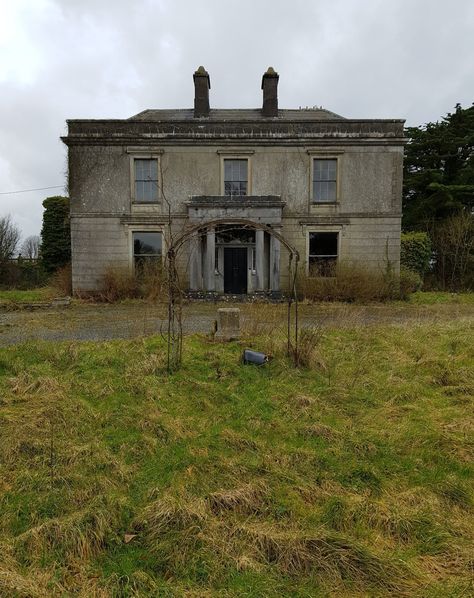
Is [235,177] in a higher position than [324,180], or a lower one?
higher

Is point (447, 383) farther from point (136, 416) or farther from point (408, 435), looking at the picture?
point (136, 416)

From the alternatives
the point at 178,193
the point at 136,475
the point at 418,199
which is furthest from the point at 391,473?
the point at 418,199

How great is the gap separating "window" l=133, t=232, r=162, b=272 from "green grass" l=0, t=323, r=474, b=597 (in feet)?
34.0

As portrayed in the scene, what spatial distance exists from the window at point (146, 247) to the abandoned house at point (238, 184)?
4 centimetres

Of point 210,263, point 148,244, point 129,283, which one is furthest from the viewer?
point 148,244

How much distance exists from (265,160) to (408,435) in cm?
1382

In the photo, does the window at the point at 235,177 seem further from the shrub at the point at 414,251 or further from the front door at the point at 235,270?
the shrub at the point at 414,251

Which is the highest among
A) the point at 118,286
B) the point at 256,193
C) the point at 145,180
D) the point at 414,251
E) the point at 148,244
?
the point at 145,180

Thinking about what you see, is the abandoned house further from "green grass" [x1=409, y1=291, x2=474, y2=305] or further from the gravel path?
the gravel path

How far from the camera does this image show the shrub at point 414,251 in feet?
55.9

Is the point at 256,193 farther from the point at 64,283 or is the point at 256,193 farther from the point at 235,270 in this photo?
the point at 64,283

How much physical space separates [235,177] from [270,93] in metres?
4.56

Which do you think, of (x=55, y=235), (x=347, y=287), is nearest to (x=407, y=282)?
(x=347, y=287)

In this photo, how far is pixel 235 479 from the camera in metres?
3.16
